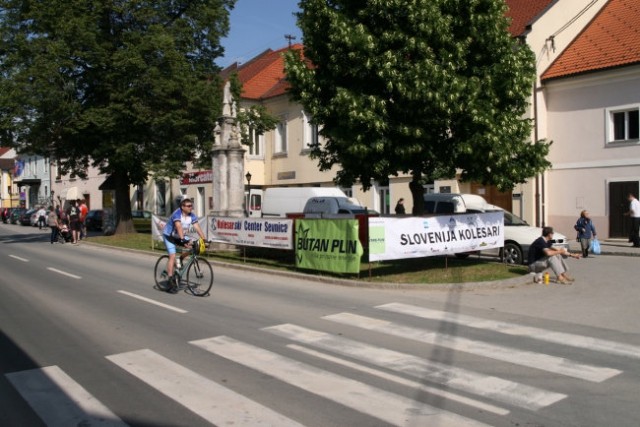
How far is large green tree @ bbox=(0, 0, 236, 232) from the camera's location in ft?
78.1

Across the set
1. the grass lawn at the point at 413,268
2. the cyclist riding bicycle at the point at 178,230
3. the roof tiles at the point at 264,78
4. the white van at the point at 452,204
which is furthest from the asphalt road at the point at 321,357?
the roof tiles at the point at 264,78

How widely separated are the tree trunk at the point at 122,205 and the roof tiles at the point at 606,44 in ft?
67.6

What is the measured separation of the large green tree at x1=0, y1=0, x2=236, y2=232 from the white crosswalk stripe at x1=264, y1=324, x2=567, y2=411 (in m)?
19.1

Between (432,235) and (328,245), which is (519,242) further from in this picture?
(328,245)

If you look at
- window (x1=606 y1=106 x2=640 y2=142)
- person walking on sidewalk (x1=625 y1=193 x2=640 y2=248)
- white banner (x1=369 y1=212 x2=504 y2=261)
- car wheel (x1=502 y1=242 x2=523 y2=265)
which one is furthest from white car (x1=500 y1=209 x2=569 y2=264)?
window (x1=606 y1=106 x2=640 y2=142)

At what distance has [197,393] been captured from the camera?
5.46m

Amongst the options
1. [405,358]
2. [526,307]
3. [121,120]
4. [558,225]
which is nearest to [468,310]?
[526,307]

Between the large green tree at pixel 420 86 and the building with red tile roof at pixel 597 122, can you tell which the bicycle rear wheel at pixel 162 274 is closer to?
the large green tree at pixel 420 86

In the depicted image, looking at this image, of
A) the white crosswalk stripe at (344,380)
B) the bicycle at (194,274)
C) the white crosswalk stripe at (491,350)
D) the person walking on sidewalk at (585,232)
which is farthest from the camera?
the person walking on sidewalk at (585,232)

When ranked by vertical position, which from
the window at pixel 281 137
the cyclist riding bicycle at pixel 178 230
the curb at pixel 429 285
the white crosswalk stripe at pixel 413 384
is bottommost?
the white crosswalk stripe at pixel 413 384

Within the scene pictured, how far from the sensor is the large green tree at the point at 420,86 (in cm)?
1288

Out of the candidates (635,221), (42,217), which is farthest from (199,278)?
(42,217)

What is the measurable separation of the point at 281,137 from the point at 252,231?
23.4 meters

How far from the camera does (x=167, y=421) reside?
4.77 m
